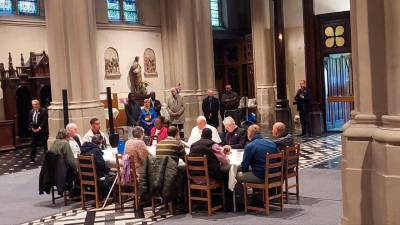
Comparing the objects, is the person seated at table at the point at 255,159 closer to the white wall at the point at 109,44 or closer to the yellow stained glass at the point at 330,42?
the yellow stained glass at the point at 330,42

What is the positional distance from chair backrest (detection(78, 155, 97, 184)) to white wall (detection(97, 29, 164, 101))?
11.2 m

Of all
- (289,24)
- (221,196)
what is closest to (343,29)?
(289,24)

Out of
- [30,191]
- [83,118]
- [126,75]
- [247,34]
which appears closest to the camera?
[30,191]

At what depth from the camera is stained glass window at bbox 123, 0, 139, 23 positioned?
69.5 feet

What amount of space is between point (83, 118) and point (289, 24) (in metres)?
8.77

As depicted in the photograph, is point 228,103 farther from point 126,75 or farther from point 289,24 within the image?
point 126,75

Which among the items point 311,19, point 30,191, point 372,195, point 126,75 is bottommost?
point 30,191

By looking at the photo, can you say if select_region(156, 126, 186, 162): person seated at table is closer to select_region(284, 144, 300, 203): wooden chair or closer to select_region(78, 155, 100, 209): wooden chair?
select_region(78, 155, 100, 209): wooden chair

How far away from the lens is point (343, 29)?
16.2m

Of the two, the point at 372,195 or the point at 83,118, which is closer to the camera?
the point at 372,195

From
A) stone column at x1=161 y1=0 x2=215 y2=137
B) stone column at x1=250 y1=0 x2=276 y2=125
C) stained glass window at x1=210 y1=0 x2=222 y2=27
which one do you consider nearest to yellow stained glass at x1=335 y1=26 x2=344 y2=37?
stone column at x1=161 y1=0 x2=215 y2=137

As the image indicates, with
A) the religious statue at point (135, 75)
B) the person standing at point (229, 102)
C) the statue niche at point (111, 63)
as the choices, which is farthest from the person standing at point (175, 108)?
the religious statue at point (135, 75)

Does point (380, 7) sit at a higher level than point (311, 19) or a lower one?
lower

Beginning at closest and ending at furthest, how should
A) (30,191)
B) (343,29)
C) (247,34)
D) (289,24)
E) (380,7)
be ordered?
1. (380,7)
2. (30,191)
3. (343,29)
4. (289,24)
5. (247,34)
